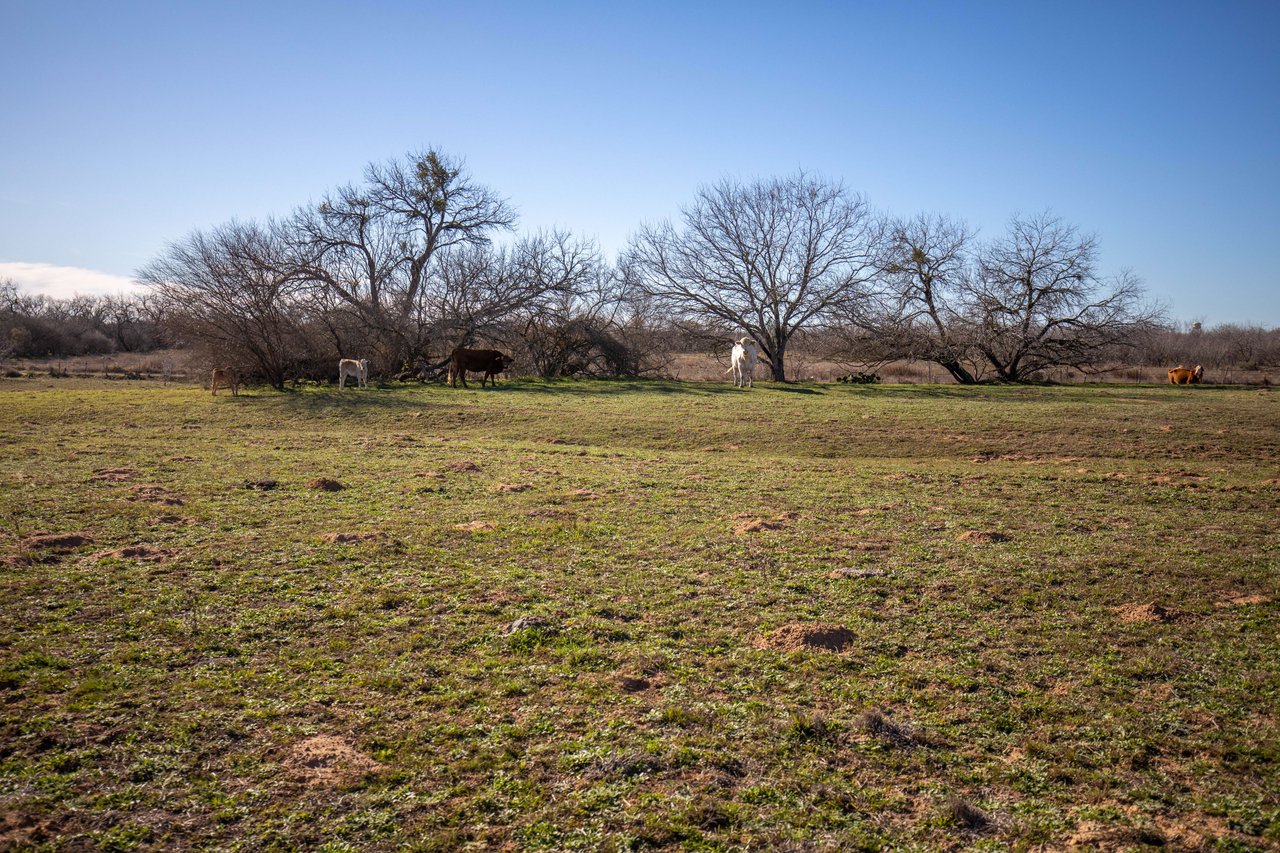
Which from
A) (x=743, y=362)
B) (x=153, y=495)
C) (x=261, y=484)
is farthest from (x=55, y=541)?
(x=743, y=362)

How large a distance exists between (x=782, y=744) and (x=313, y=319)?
97.9 feet

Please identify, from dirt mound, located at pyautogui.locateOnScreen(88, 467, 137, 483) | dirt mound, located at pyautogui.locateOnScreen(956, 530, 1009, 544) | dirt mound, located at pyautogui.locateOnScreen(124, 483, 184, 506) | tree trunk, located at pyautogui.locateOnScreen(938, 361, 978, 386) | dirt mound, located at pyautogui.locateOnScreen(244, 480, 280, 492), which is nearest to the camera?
dirt mound, located at pyautogui.locateOnScreen(956, 530, 1009, 544)

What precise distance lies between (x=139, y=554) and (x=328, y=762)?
4.37m

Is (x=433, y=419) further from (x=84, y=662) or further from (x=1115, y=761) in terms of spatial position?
(x=1115, y=761)

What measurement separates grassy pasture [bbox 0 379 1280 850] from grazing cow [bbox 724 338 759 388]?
1847 cm

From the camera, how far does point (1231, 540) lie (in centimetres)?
781

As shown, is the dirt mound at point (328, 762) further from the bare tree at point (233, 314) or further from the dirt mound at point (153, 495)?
the bare tree at point (233, 314)

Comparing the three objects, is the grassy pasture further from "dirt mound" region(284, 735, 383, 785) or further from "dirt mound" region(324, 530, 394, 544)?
"dirt mound" region(324, 530, 394, 544)

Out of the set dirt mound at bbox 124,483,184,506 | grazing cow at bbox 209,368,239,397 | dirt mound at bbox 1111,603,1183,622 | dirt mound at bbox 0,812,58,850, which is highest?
grazing cow at bbox 209,368,239,397

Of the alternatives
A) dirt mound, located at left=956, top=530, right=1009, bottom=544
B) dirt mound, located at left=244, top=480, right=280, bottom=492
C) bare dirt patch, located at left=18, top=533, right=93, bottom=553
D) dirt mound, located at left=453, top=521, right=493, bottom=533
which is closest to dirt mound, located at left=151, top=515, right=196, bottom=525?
bare dirt patch, located at left=18, top=533, right=93, bottom=553

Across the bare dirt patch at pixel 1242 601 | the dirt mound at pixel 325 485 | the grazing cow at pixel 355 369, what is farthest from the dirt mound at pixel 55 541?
the grazing cow at pixel 355 369

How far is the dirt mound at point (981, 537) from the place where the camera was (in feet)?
25.8

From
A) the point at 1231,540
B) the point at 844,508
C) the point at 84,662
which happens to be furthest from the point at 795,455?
the point at 84,662

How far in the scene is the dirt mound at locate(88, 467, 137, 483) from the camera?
10178 mm
